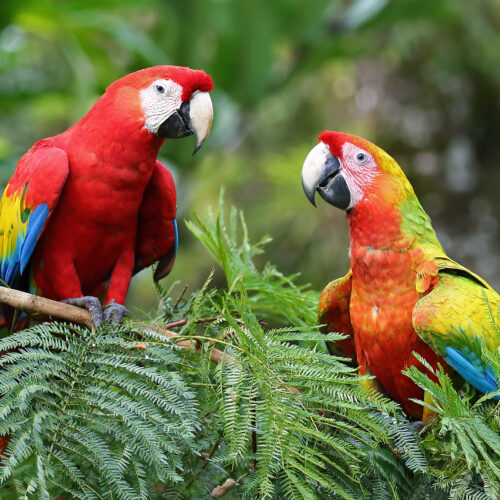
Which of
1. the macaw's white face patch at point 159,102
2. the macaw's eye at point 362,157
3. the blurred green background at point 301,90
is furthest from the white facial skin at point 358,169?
the blurred green background at point 301,90

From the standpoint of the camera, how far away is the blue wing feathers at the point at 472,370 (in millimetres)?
864

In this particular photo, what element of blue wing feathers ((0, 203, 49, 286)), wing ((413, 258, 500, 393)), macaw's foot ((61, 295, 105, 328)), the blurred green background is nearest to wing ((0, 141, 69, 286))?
blue wing feathers ((0, 203, 49, 286))

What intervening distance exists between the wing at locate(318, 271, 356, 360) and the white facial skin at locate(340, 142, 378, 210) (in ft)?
0.52

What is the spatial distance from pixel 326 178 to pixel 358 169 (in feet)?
0.19

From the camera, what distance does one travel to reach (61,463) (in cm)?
64

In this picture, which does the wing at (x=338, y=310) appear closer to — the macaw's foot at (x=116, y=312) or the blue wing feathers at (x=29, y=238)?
the macaw's foot at (x=116, y=312)

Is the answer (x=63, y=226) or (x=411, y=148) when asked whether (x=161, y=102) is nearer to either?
(x=63, y=226)

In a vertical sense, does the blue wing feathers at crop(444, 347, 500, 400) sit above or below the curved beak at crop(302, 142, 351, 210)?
below

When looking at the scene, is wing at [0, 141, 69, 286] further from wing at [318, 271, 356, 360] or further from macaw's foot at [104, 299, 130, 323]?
wing at [318, 271, 356, 360]

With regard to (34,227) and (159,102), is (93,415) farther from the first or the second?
(159,102)

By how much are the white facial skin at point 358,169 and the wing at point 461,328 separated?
9.4 inches

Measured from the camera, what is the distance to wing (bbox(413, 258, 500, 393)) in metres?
0.87

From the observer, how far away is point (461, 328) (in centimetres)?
88

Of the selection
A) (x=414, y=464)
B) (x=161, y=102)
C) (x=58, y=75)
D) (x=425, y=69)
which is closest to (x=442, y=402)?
(x=414, y=464)
